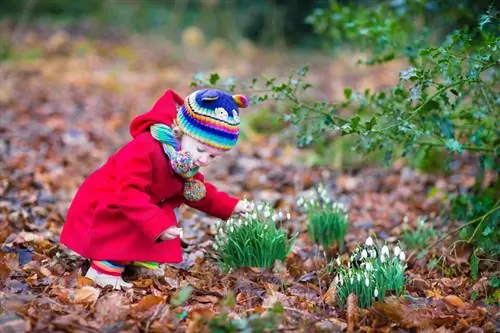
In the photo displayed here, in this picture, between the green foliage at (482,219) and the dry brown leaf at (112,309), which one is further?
the green foliage at (482,219)

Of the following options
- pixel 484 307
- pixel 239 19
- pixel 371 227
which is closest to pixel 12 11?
pixel 239 19

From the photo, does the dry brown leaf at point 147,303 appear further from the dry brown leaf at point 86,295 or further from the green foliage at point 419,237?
the green foliage at point 419,237

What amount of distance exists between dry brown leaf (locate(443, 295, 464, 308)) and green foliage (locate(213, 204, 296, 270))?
76cm

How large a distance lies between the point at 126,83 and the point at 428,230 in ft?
19.1

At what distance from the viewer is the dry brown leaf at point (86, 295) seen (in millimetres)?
2379

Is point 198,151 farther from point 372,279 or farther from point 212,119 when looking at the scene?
point 372,279

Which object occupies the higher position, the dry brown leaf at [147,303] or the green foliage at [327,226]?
the green foliage at [327,226]

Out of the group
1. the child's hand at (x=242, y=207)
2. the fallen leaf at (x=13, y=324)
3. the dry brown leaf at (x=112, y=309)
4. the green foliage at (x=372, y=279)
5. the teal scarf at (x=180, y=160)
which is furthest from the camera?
the child's hand at (x=242, y=207)

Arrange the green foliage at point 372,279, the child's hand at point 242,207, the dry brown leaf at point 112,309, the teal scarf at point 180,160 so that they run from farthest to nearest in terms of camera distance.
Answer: the child's hand at point 242,207, the teal scarf at point 180,160, the green foliage at point 372,279, the dry brown leaf at point 112,309

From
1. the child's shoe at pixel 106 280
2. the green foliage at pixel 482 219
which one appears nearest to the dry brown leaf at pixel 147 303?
the child's shoe at pixel 106 280

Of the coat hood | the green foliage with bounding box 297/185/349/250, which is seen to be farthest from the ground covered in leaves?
the coat hood

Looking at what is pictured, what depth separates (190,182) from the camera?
9.11 feet

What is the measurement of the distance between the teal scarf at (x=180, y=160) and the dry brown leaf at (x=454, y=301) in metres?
1.15

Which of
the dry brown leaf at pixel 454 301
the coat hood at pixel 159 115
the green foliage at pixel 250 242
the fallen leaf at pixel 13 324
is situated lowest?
the fallen leaf at pixel 13 324
